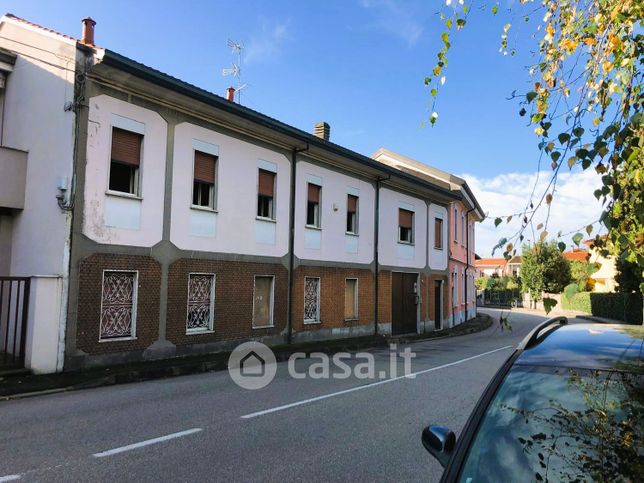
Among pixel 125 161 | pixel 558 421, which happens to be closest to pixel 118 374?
pixel 125 161

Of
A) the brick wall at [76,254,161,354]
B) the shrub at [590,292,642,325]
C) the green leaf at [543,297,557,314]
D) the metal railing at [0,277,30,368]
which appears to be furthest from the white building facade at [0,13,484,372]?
the shrub at [590,292,642,325]

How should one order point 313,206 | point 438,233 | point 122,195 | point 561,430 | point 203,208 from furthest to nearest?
point 438,233, point 313,206, point 203,208, point 122,195, point 561,430

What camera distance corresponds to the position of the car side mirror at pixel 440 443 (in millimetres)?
2615

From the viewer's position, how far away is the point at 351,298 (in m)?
18.9

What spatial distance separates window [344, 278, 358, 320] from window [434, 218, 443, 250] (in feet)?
24.3

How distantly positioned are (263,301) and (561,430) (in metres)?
13.2

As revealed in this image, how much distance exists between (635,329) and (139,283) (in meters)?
10.7

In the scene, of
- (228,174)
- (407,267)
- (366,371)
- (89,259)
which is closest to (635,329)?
(366,371)

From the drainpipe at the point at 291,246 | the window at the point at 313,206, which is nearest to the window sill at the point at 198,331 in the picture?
the drainpipe at the point at 291,246

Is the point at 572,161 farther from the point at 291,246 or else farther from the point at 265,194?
the point at 291,246

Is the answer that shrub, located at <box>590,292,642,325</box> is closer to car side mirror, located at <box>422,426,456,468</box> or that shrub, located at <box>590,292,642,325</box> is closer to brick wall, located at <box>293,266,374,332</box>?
brick wall, located at <box>293,266,374,332</box>

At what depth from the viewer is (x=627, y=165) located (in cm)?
305

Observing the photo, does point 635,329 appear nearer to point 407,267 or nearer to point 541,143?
point 541,143

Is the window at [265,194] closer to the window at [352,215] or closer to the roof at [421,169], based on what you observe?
the window at [352,215]
